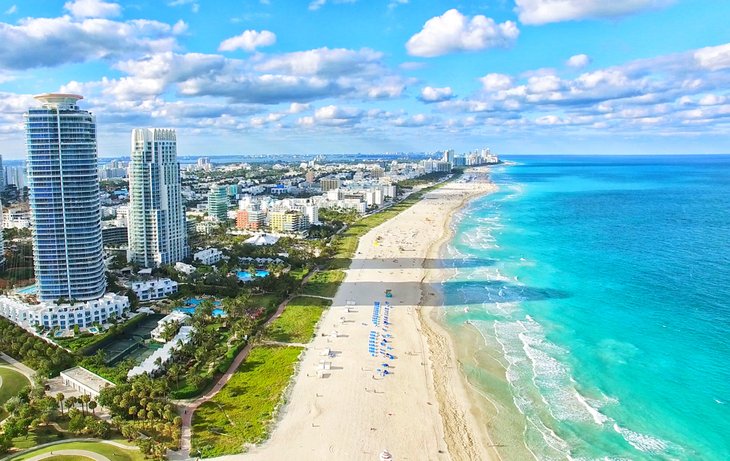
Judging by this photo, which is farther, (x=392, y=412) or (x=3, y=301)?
(x=3, y=301)

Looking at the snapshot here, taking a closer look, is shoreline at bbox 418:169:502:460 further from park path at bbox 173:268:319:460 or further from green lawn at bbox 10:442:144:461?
green lawn at bbox 10:442:144:461

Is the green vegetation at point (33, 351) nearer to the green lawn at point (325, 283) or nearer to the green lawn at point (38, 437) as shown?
the green lawn at point (38, 437)

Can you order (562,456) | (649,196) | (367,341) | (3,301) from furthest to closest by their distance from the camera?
(649,196), (3,301), (367,341), (562,456)

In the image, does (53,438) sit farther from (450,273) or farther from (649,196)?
(649,196)

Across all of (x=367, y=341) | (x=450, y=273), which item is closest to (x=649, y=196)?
(x=450, y=273)

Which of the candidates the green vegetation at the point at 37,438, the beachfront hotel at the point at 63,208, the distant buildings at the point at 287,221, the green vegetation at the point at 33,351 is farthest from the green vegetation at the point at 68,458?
the distant buildings at the point at 287,221

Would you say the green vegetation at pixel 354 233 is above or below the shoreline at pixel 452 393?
above

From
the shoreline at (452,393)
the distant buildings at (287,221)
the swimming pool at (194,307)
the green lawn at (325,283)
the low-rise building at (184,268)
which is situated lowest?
the shoreline at (452,393)
